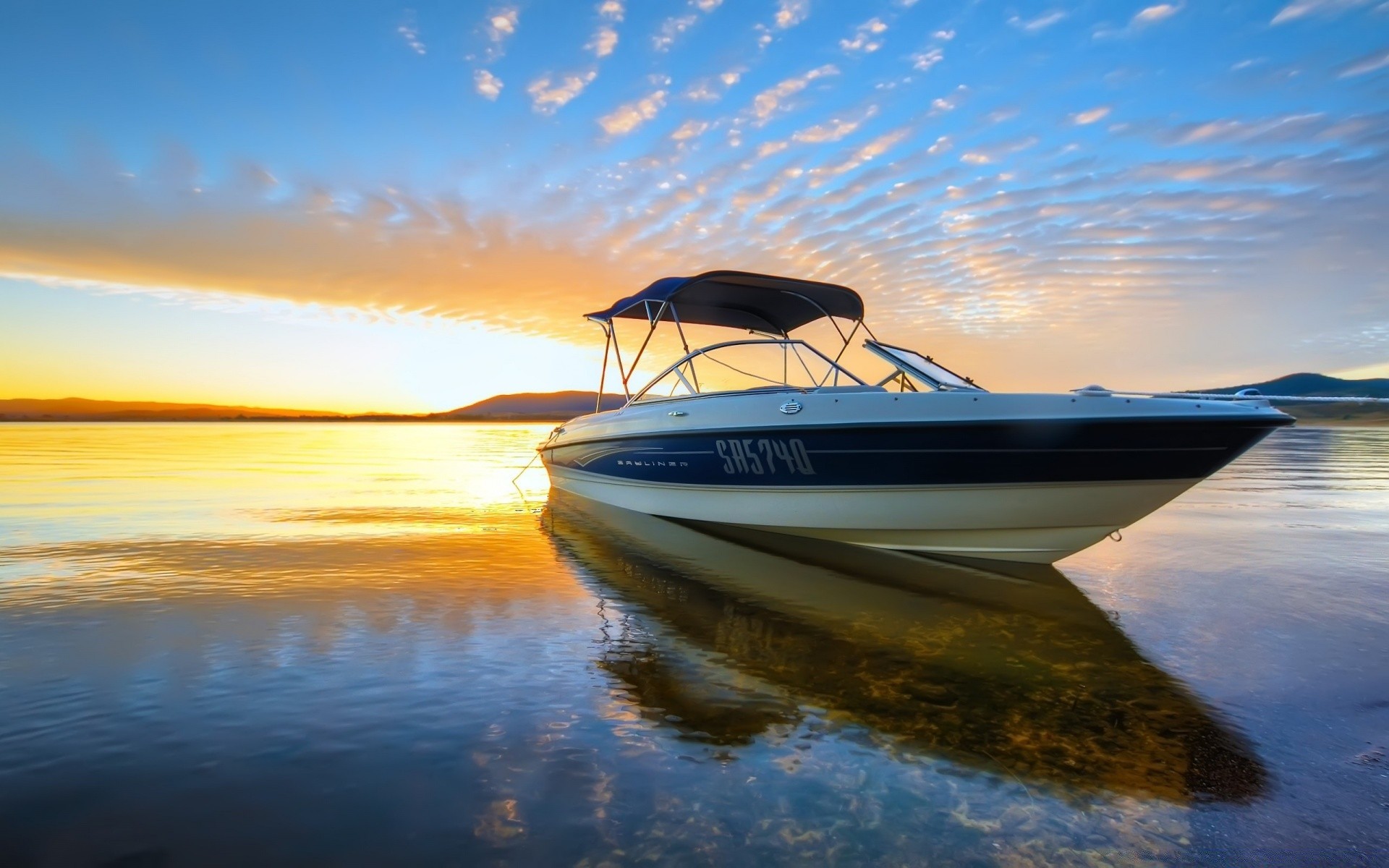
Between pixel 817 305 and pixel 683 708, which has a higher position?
pixel 817 305

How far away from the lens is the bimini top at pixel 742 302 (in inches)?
361

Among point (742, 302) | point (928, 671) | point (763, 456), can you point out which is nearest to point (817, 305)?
point (742, 302)

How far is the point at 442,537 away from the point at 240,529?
235cm

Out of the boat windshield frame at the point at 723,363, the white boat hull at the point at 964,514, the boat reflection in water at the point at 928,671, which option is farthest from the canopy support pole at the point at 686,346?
the boat reflection in water at the point at 928,671

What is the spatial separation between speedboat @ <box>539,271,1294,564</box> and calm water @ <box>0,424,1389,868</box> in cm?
49

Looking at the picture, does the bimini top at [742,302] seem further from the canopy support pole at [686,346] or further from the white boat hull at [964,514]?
the white boat hull at [964,514]

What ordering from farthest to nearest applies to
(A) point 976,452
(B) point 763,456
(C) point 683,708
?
1. (B) point 763,456
2. (A) point 976,452
3. (C) point 683,708

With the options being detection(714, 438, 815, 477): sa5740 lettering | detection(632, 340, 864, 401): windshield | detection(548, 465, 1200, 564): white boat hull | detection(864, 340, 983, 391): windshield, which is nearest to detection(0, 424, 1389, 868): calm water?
detection(548, 465, 1200, 564): white boat hull

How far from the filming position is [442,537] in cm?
751

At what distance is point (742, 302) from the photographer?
10242 mm

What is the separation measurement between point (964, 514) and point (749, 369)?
3.33 meters

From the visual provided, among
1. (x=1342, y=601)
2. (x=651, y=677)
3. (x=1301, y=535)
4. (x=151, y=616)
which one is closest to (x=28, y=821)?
(x=651, y=677)

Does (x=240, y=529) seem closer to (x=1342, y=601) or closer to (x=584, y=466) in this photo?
(x=584, y=466)

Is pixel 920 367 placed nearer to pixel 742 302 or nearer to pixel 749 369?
pixel 749 369
